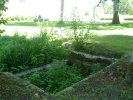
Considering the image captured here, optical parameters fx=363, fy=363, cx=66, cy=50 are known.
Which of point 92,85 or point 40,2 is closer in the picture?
point 92,85

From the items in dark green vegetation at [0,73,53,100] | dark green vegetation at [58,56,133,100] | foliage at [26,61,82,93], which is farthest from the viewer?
foliage at [26,61,82,93]

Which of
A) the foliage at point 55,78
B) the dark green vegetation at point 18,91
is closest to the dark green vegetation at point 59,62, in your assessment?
the foliage at point 55,78

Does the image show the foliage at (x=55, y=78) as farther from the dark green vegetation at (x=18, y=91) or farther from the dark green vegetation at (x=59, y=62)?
the dark green vegetation at (x=18, y=91)

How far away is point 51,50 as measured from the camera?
10.1 meters

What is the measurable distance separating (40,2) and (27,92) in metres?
29.8

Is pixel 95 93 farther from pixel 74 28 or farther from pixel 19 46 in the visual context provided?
pixel 74 28

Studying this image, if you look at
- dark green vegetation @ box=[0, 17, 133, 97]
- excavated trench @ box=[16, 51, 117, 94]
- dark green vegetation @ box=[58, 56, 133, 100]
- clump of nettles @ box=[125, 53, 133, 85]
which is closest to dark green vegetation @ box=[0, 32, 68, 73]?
dark green vegetation @ box=[0, 17, 133, 97]

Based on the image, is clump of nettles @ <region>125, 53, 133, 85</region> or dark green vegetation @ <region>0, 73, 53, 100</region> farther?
clump of nettles @ <region>125, 53, 133, 85</region>

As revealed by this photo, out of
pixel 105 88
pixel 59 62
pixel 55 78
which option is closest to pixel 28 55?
pixel 59 62

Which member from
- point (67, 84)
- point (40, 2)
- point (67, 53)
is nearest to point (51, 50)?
point (67, 53)

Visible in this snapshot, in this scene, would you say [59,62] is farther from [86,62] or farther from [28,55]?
[28,55]

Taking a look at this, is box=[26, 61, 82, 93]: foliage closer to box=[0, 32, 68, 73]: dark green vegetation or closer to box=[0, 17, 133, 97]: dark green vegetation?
box=[0, 17, 133, 97]: dark green vegetation

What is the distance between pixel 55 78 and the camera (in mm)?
8531

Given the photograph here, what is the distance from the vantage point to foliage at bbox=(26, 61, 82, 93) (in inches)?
323
